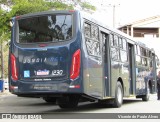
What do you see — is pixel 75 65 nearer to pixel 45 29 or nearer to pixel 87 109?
pixel 45 29

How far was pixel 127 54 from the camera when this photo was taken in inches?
746

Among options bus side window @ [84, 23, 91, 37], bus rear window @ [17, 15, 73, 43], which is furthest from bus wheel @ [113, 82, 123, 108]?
bus rear window @ [17, 15, 73, 43]

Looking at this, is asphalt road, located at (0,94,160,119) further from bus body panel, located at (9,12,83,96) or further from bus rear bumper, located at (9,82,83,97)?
bus body panel, located at (9,12,83,96)

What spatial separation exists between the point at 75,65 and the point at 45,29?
1.74m

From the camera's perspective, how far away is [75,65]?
1324 centimetres

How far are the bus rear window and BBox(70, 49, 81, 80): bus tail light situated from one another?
25.4 inches

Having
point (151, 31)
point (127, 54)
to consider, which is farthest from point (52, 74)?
point (151, 31)

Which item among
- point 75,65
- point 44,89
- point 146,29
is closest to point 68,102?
point 44,89

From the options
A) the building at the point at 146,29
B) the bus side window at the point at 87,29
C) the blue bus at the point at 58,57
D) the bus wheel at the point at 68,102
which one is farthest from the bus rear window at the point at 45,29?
the building at the point at 146,29

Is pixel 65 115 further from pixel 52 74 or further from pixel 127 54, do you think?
pixel 127 54

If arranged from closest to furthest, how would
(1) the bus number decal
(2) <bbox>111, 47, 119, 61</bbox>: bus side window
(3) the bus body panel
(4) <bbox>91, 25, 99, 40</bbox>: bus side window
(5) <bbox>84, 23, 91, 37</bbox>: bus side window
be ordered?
(3) the bus body panel < (1) the bus number decal < (5) <bbox>84, 23, 91, 37</bbox>: bus side window < (4) <bbox>91, 25, 99, 40</bbox>: bus side window < (2) <bbox>111, 47, 119, 61</bbox>: bus side window

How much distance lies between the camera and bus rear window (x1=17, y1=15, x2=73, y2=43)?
1372cm

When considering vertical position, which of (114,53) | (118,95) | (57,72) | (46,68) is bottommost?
(118,95)

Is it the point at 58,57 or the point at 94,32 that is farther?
the point at 94,32
